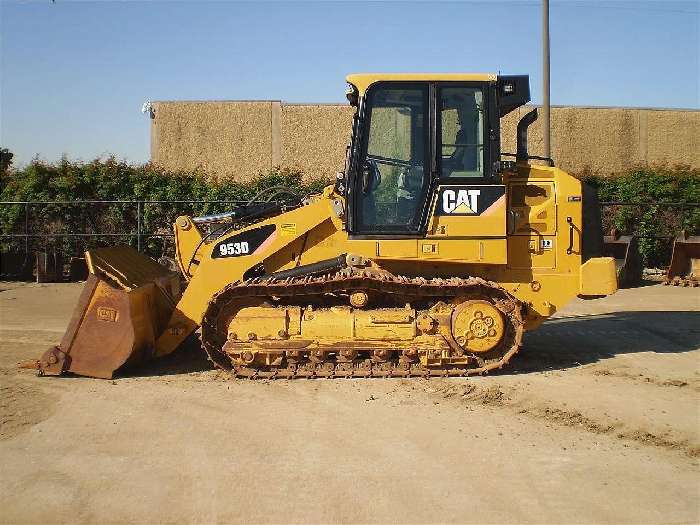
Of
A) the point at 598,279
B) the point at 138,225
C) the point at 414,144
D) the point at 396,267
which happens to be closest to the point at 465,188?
the point at 414,144

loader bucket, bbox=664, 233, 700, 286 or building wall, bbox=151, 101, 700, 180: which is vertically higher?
building wall, bbox=151, 101, 700, 180

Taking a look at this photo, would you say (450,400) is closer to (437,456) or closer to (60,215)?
(437,456)

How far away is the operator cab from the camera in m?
7.37

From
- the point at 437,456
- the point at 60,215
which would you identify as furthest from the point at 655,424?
the point at 60,215

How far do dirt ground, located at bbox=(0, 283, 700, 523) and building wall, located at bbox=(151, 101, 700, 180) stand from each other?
15.5 metres

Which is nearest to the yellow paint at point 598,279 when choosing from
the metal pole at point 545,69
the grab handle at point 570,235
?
the grab handle at point 570,235

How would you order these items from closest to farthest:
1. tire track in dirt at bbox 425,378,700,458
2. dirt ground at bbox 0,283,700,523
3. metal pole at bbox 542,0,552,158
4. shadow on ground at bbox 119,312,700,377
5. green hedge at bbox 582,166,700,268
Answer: dirt ground at bbox 0,283,700,523, tire track in dirt at bbox 425,378,700,458, shadow on ground at bbox 119,312,700,377, metal pole at bbox 542,0,552,158, green hedge at bbox 582,166,700,268

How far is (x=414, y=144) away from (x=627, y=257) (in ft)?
32.3

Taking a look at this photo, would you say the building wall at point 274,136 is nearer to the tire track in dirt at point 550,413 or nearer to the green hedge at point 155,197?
the green hedge at point 155,197

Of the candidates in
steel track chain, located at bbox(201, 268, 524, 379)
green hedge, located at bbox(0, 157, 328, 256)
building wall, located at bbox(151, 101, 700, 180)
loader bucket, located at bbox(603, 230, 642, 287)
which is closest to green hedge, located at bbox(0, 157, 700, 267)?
green hedge, located at bbox(0, 157, 328, 256)

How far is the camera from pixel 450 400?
654 cm

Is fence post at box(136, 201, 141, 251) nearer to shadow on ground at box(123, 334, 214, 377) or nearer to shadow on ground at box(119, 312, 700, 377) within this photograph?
shadow on ground at box(119, 312, 700, 377)

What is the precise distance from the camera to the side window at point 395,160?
→ 7.39 m

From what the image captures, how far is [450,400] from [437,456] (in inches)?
57.0
